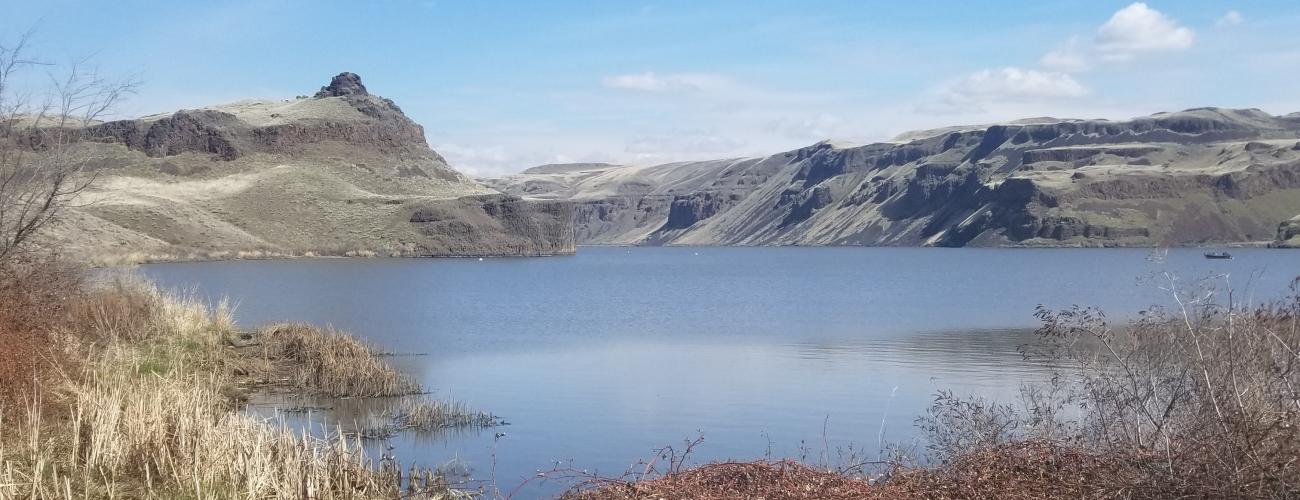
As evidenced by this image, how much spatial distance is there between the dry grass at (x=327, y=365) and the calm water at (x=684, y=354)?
63.6 inches

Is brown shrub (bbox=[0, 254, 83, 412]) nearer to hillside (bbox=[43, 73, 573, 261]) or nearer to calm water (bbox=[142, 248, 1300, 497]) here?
calm water (bbox=[142, 248, 1300, 497])

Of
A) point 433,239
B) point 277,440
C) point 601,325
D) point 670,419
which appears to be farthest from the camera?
point 433,239

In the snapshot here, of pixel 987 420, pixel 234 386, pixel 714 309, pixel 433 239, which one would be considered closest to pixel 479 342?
pixel 234 386

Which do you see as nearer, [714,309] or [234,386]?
[234,386]

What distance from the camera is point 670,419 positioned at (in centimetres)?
2155

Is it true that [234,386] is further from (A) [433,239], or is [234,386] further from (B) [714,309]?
(A) [433,239]

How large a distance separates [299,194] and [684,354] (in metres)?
128

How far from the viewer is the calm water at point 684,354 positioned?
19.2m

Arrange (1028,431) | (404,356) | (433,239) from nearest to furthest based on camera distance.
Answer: (1028,431) < (404,356) < (433,239)

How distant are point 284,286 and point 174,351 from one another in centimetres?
4920

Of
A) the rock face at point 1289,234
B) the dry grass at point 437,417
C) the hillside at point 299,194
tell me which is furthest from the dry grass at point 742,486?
the rock face at point 1289,234

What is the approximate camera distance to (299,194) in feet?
498

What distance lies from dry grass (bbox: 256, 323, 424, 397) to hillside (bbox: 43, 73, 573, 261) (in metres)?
90.9

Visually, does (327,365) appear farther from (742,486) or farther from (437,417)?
(742,486)
